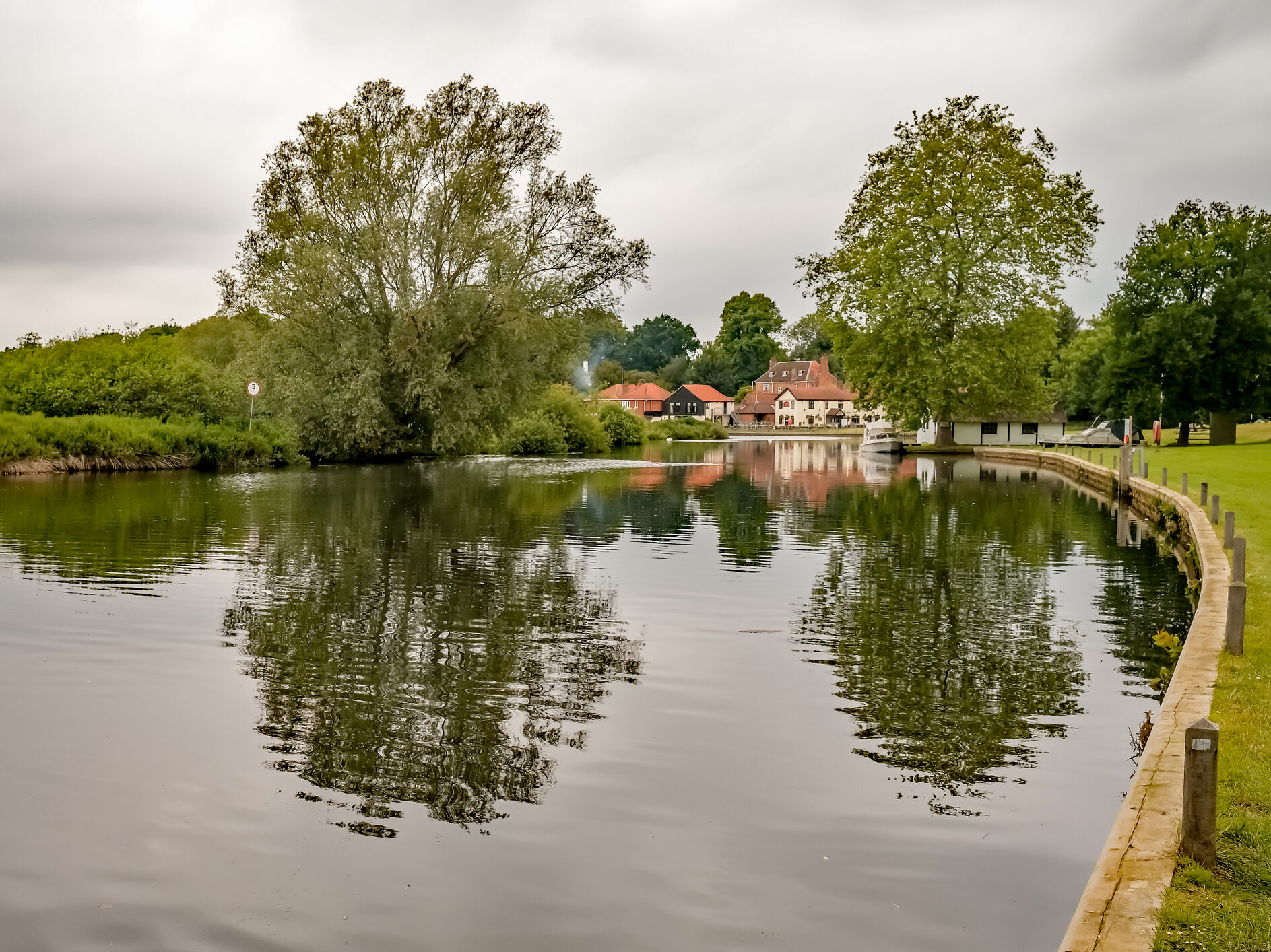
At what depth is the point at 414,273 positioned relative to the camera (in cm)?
4872

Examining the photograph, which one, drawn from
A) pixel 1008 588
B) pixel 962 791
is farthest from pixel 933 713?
pixel 1008 588

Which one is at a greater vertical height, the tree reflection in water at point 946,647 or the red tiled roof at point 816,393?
the red tiled roof at point 816,393

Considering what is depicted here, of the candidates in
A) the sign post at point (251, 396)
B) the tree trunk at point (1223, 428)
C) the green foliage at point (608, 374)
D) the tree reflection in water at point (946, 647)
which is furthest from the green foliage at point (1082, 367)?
the tree reflection in water at point (946, 647)

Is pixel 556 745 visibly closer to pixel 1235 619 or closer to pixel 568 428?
pixel 1235 619

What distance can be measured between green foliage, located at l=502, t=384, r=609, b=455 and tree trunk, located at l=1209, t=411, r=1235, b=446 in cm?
3717

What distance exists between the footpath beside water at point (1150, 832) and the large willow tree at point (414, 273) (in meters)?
39.6

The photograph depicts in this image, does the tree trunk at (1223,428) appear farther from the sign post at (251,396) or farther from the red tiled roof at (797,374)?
the red tiled roof at (797,374)

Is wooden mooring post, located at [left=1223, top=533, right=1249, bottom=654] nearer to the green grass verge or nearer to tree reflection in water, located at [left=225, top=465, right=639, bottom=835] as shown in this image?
tree reflection in water, located at [left=225, top=465, right=639, bottom=835]

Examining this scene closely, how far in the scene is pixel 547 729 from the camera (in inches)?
353

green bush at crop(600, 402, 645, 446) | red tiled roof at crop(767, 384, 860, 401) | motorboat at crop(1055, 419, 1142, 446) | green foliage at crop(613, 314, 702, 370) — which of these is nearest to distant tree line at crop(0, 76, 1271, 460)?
motorboat at crop(1055, 419, 1142, 446)

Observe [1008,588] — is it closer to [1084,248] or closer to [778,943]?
[778,943]

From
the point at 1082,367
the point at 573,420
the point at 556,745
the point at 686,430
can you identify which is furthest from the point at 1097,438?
the point at 556,745

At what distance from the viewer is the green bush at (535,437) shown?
211ft

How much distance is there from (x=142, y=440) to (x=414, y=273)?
→ 537 inches
